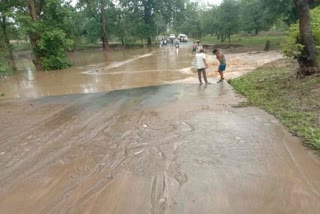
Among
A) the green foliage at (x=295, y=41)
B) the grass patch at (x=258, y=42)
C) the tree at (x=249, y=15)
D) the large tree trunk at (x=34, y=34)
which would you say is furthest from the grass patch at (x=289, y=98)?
the tree at (x=249, y=15)

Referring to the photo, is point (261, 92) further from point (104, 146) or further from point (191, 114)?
point (104, 146)

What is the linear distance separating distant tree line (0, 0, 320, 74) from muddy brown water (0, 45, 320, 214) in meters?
6.26

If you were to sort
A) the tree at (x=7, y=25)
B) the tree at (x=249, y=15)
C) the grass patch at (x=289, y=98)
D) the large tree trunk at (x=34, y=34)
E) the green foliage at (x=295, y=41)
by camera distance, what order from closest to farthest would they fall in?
the grass patch at (x=289, y=98) < the green foliage at (x=295, y=41) < the large tree trunk at (x=34, y=34) < the tree at (x=7, y=25) < the tree at (x=249, y=15)

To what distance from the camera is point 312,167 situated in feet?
16.8

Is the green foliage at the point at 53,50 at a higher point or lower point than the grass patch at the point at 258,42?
higher

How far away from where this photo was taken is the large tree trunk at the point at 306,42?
11.1 meters

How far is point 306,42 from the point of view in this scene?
1123 cm

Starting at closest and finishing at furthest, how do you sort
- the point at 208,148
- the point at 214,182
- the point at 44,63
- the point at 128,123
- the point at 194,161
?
1. the point at 214,182
2. the point at 194,161
3. the point at 208,148
4. the point at 128,123
5. the point at 44,63

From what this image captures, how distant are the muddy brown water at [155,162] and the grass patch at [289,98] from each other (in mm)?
316

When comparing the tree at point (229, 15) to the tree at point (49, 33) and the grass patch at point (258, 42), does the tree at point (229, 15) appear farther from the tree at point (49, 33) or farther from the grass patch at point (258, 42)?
the tree at point (49, 33)

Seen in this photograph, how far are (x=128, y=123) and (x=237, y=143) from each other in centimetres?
300

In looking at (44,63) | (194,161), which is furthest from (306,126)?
(44,63)

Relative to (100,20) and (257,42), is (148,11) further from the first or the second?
(257,42)

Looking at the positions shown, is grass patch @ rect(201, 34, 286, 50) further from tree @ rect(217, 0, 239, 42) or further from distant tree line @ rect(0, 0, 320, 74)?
tree @ rect(217, 0, 239, 42)
